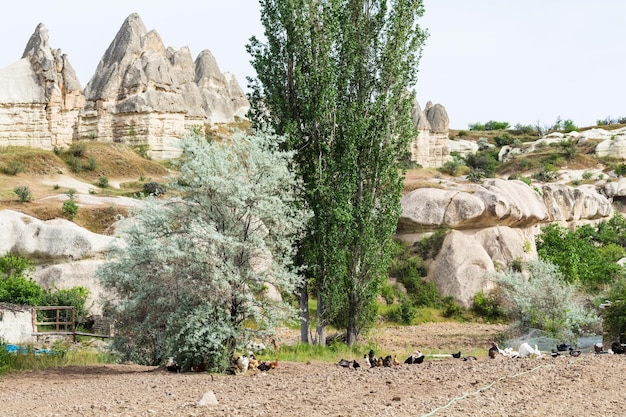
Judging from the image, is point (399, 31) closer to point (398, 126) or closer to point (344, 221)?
point (398, 126)

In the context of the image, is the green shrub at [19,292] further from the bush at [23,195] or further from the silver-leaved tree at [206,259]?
the bush at [23,195]

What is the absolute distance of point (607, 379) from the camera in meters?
9.96

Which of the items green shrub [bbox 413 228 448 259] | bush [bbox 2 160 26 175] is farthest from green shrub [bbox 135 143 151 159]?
green shrub [bbox 413 228 448 259]

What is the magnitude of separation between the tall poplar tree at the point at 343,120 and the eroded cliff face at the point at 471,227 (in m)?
9.51

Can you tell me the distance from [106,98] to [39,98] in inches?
215

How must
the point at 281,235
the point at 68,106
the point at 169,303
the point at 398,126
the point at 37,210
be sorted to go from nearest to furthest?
1. the point at 169,303
2. the point at 281,235
3. the point at 398,126
4. the point at 37,210
5. the point at 68,106

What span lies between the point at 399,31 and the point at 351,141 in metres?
3.12

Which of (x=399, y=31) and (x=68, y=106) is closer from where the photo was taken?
(x=399, y=31)

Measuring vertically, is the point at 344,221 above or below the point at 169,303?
above

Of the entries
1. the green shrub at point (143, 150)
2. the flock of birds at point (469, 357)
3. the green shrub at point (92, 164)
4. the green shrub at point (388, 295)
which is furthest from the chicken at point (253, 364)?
the green shrub at point (143, 150)

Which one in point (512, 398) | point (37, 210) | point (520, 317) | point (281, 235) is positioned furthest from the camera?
point (37, 210)

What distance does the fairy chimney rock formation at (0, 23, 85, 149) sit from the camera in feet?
132

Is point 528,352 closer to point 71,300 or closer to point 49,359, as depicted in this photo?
point 49,359

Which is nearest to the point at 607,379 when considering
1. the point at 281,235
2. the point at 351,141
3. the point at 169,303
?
the point at 281,235
